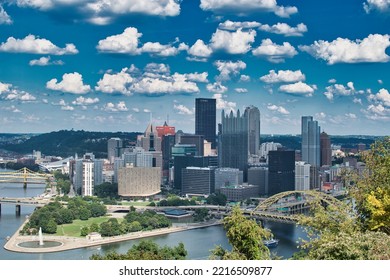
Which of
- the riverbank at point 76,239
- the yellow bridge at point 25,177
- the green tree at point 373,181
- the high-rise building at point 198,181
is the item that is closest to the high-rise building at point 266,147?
the high-rise building at point 198,181

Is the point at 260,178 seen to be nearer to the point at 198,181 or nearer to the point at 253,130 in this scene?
the point at 198,181

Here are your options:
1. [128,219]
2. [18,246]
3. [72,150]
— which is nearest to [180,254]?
[18,246]

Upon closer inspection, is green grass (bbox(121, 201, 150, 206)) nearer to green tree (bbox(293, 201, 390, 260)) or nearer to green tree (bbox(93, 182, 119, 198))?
green tree (bbox(93, 182, 119, 198))

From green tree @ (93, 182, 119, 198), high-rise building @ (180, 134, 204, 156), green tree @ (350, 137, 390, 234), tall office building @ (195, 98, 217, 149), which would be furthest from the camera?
green tree @ (93, 182, 119, 198)

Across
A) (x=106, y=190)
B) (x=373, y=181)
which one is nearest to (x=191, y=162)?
(x=106, y=190)

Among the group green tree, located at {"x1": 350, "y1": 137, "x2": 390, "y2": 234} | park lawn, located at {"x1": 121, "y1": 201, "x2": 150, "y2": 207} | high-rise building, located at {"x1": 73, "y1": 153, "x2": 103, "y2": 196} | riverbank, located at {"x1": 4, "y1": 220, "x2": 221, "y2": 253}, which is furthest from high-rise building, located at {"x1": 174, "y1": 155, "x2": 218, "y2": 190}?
green tree, located at {"x1": 350, "y1": 137, "x2": 390, "y2": 234}
